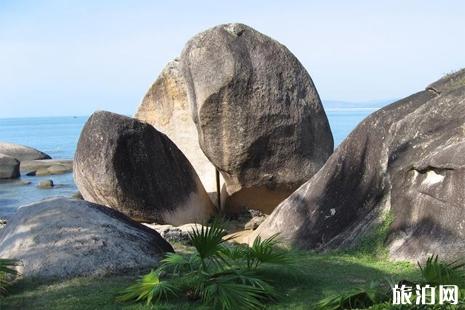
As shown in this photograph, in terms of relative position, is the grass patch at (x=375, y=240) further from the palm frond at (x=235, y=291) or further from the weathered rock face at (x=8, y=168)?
the weathered rock face at (x=8, y=168)

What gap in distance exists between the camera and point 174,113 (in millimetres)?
15289

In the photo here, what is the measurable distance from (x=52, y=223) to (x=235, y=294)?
2966 mm

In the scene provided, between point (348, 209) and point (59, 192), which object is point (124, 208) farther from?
point (59, 192)

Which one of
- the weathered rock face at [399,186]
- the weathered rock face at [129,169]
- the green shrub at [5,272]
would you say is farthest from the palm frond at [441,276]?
the weathered rock face at [129,169]

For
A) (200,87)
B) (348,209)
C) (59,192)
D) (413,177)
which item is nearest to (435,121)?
(413,177)

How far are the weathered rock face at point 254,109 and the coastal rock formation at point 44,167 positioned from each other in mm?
21219

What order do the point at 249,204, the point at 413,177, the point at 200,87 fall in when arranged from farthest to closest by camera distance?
the point at 249,204 < the point at 200,87 < the point at 413,177

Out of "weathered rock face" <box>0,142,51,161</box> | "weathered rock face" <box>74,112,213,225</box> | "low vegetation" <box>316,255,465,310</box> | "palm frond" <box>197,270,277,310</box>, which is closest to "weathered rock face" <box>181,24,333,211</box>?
"weathered rock face" <box>74,112,213,225</box>

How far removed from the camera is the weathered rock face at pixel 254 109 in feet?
42.1

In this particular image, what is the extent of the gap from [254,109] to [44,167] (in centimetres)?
2376

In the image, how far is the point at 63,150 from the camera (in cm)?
5138

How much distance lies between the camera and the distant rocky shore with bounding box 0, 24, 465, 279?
7.95 m

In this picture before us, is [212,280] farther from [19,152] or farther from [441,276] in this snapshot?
[19,152]

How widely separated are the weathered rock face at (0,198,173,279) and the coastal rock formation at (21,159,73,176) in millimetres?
25299
